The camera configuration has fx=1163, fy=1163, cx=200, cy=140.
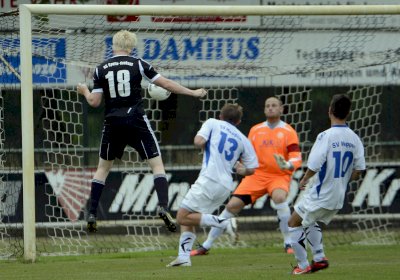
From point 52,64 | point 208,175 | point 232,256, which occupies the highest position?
A: point 52,64

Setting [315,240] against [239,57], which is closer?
[315,240]

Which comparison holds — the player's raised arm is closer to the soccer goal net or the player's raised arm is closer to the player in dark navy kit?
the player in dark navy kit

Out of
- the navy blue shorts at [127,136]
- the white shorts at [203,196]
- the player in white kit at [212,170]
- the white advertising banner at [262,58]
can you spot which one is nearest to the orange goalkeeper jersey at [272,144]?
the white advertising banner at [262,58]

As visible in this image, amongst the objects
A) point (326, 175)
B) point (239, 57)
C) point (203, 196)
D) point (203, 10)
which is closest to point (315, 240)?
point (326, 175)

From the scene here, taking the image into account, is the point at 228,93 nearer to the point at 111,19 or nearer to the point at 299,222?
the point at 111,19

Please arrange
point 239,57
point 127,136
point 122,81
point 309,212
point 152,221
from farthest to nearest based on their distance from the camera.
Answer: point 239,57 < point 152,221 < point 127,136 < point 122,81 < point 309,212

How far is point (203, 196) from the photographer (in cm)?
1168

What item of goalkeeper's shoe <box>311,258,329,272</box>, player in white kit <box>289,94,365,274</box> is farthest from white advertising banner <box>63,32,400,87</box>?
goalkeeper's shoe <box>311,258,329,272</box>

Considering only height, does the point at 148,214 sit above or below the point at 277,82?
below

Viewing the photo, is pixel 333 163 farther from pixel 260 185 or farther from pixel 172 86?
pixel 260 185

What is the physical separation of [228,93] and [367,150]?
2.29 meters

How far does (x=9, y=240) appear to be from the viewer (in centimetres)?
1384

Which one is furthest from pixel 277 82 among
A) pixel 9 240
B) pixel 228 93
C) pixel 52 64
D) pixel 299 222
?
Result: pixel 299 222

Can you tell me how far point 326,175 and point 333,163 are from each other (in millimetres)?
131
